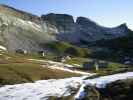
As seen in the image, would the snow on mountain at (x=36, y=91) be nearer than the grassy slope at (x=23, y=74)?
Yes

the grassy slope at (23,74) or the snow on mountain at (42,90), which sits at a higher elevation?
the grassy slope at (23,74)

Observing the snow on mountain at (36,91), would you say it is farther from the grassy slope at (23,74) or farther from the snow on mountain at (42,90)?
the grassy slope at (23,74)

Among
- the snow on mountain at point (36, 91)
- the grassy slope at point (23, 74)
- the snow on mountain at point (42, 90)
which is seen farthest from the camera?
the grassy slope at point (23, 74)

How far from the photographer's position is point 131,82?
5247 cm

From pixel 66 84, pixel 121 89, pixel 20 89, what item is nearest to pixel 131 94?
pixel 121 89

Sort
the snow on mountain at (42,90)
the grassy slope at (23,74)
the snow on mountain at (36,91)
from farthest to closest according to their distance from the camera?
the grassy slope at (23,74) → the snow on mountain at (36,91) → the snow on mountain at (42,90)

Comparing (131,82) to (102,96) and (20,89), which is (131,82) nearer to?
(102,96)

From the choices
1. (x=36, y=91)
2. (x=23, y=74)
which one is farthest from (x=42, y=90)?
(x=23, y=74)

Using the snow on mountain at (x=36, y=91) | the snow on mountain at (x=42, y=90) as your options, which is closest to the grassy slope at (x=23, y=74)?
the snow on mountain at (x=42, y=90)

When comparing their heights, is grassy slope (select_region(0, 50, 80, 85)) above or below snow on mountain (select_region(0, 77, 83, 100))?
above

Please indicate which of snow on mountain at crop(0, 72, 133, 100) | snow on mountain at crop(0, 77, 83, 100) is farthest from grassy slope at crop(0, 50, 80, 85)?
snow on mountain at crop(0, 77, 83, 100)

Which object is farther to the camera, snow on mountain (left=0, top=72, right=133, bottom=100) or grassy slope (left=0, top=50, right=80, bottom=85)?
grassy slope (left=0, top=50, right=80, bottom=85)

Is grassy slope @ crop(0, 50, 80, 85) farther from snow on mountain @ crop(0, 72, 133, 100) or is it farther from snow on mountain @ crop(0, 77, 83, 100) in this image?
snow on mountain @ crop(0, 77, 83, 100)

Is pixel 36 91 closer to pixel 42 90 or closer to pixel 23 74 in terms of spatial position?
pixel 42 90
